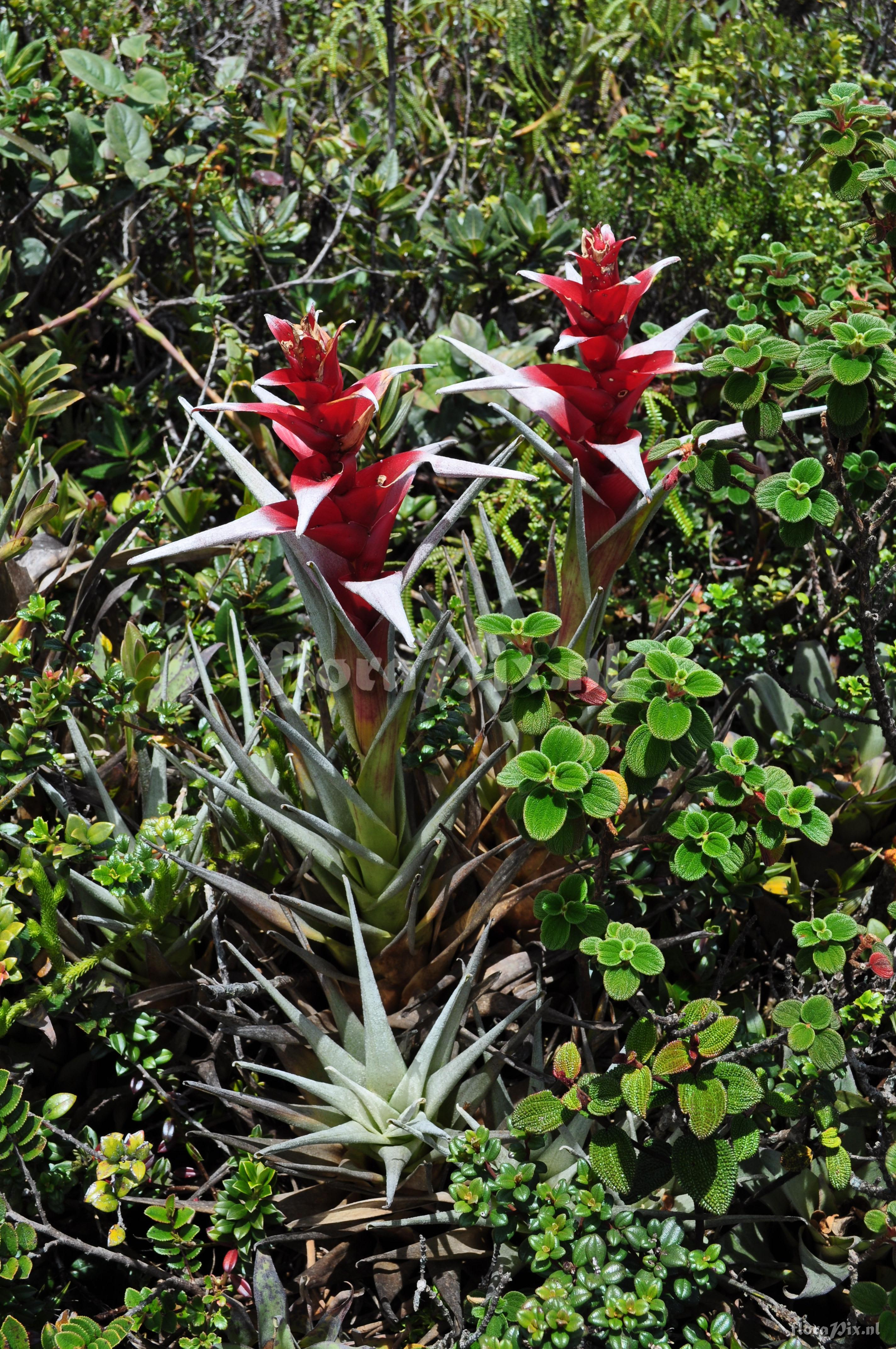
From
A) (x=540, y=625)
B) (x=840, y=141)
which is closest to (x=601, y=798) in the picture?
(x=540, y=625)

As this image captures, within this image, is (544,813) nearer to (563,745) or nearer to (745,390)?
(563,745)

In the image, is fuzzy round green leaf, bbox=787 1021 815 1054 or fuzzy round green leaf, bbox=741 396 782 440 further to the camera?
fuzzy round green leaf, bbox=741 396 782 440

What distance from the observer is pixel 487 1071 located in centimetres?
174

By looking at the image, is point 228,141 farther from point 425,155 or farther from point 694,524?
point 694,524

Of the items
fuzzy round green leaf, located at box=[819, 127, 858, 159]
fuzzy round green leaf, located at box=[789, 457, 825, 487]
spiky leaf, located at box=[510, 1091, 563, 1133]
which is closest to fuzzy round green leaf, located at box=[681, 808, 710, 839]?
spiky leaf, located at box=[510, 1091, 563, 1133]

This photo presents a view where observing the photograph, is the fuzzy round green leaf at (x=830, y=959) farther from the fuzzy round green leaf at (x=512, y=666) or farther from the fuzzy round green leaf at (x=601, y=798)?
the fuzzy round green leaf at (x=512, y=666)

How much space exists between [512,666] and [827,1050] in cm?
72

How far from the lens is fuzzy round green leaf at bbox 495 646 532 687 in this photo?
60.8 inches

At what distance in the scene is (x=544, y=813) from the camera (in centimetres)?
146

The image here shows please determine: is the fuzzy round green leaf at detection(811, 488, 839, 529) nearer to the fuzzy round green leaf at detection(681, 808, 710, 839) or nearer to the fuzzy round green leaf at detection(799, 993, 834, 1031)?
the fuzzy round green leaf at detection(681, 808, 710, 839)

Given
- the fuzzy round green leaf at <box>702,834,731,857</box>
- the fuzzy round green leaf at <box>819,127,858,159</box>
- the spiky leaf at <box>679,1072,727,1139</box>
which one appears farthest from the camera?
the fuzzy round green leaf at <box>819,127,858,159</box>

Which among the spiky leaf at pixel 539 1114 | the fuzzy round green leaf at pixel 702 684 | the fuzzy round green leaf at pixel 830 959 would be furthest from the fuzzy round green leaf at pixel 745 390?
the spiky leaf at pixel 539 1114

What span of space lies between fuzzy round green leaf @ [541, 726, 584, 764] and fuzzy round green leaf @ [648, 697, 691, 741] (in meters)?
0.11

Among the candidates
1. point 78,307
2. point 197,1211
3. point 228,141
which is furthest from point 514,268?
point 197,1211
